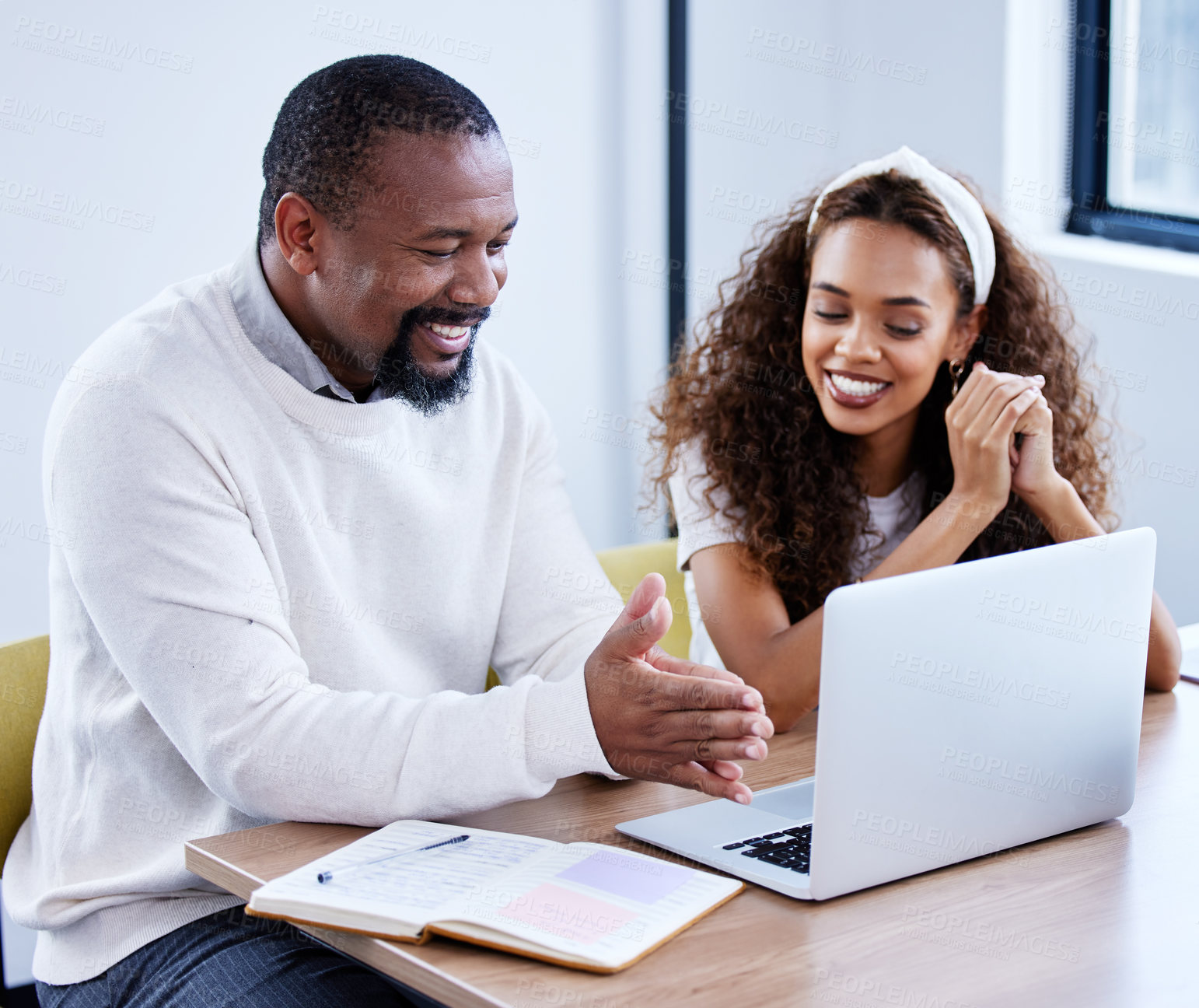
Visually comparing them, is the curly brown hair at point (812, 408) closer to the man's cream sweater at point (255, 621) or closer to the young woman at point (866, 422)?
the young woman at point (866, 422)

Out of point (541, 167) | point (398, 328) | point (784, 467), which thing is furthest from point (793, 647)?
point (541, 167)

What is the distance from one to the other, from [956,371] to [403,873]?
1.21 metres

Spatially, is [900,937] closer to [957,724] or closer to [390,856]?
[957,724]

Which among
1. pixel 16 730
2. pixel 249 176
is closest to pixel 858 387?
pixel 16 730

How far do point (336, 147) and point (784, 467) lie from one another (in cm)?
79

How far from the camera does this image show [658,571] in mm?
1979

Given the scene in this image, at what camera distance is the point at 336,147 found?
143cm

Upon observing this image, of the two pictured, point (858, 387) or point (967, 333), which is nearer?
point (858, 387)

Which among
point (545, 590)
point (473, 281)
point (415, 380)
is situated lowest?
point (545, 590)

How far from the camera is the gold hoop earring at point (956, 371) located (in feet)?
6.30

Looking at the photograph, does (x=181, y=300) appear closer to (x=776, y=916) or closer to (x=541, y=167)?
(x=776, y=916)

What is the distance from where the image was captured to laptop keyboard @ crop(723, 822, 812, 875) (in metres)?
1.12

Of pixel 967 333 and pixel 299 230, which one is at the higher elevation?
pixel 299 230

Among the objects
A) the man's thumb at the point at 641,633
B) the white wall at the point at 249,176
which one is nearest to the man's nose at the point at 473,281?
the man's thumb at the point at 641,633
